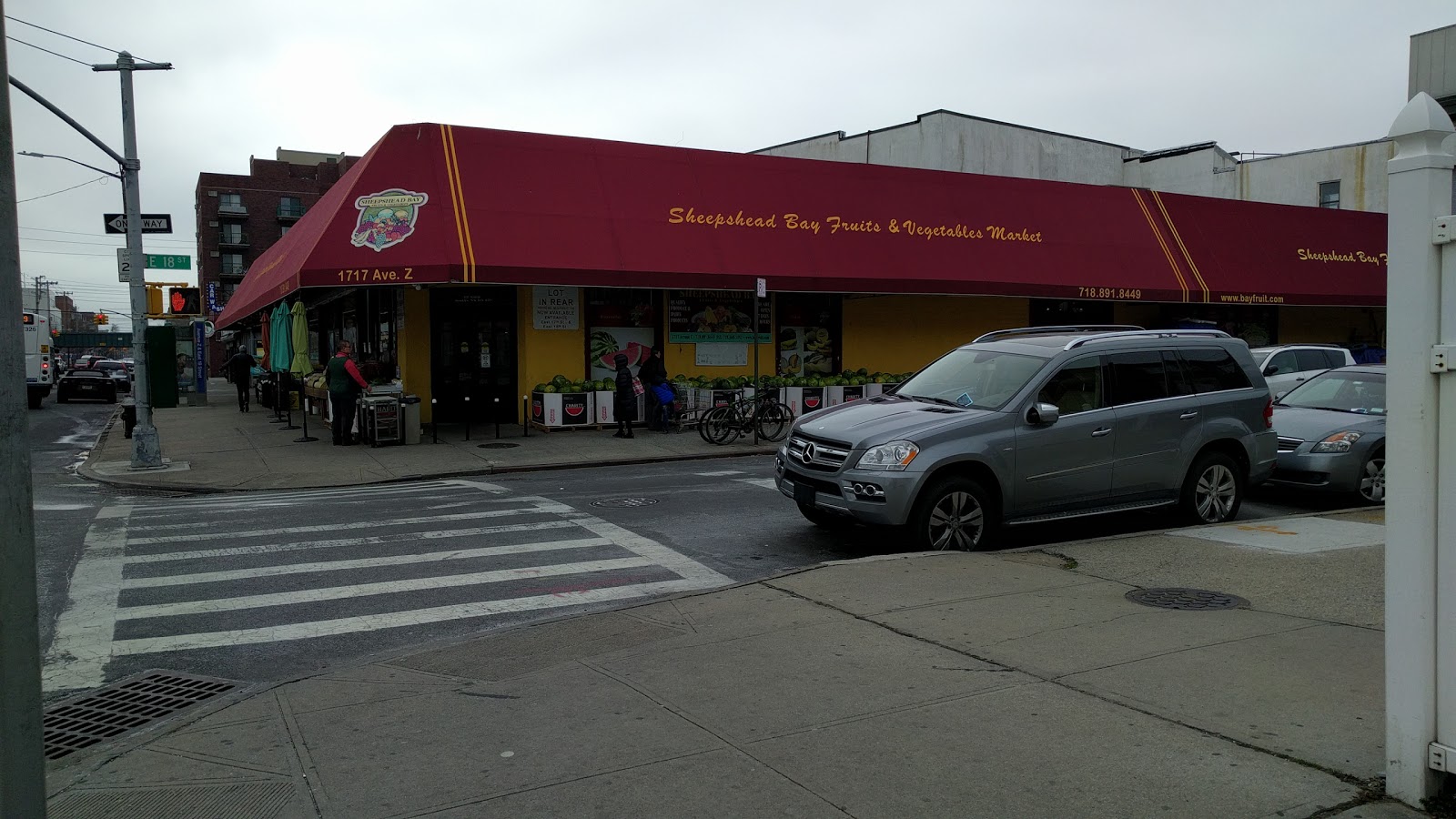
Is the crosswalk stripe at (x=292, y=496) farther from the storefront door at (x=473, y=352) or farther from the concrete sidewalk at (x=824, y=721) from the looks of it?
the concrete sidewalk at (x=824, y=721)

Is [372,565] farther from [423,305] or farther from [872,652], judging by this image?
[423,305]

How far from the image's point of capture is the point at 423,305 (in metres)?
21.8

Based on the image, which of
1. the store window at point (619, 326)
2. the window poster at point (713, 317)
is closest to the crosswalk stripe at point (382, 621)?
the store window at point (619, 326)

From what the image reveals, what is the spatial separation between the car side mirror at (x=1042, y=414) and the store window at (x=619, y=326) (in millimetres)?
14108

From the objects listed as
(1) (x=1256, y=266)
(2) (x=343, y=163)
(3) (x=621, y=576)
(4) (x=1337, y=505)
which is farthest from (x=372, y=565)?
(2) (x=343, y=163)

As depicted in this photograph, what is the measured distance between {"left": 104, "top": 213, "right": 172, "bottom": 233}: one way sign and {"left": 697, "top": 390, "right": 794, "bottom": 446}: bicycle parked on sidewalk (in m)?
9.51

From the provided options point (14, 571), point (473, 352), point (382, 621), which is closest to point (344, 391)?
point (473, 352)

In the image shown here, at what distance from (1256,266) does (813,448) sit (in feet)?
80.6

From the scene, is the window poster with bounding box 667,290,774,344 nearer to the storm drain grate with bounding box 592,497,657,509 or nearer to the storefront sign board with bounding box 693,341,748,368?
the storefront sign board with bounding box 693,341,748,368

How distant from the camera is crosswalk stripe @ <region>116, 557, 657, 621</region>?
7.46m

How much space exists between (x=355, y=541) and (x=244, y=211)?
9753 centimetres

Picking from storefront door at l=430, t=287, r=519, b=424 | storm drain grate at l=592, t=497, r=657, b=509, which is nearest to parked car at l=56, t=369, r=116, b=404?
storefront door at l=430, t=287, r=519, b=424

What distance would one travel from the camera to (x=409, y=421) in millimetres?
19188

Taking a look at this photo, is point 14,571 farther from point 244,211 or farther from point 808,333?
point 244,211
